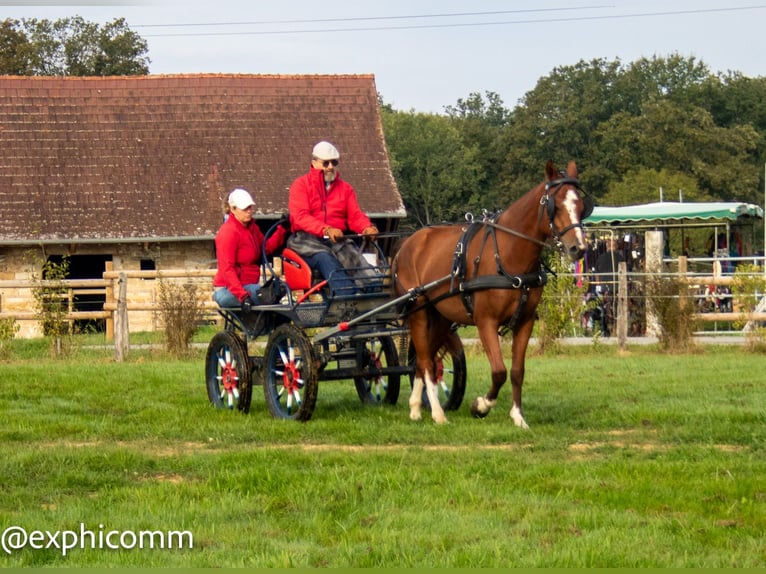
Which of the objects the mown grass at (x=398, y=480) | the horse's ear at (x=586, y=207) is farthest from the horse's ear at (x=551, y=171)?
the mown grass at (x=398, y=480)

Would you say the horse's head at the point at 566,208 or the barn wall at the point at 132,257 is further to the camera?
the barn wall at the point at 132,257

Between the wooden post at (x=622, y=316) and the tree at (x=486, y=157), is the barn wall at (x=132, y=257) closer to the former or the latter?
the wooden post at (x=622, y=316)

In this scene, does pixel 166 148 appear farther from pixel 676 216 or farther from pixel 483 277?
pixel 483 277

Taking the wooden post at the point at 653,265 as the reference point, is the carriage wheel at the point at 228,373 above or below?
below

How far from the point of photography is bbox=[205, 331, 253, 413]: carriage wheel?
12453 millimetres

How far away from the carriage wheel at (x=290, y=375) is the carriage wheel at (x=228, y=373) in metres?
0.22

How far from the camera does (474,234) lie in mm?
11805

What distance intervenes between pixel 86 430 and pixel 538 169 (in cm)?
5649

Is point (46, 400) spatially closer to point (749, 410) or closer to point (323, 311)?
point (323, 311)

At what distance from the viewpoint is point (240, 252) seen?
41.8ft

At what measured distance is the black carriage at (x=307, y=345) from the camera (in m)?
11.9

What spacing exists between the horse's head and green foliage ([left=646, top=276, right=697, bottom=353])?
424 inches

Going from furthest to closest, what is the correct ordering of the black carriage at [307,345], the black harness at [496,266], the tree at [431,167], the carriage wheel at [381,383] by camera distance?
the tree at [431,167]
the carriage wheel at [381,383]
the black carriage at [307,345]
the black harness at [496,266]

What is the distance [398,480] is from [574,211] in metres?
3.50
